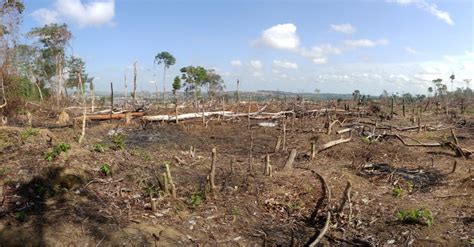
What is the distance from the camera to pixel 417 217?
6762 mm

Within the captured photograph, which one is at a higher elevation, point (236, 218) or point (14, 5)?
point (14, 5)

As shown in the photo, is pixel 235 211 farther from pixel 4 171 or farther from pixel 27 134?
pixel 27 134

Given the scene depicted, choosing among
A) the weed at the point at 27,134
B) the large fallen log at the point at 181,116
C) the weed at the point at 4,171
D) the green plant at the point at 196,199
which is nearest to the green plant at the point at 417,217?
the green plant at the point at 196,199

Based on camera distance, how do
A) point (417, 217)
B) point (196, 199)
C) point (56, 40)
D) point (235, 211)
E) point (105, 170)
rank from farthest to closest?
1. point (56, 40)
2. point (105, 170)
3. point (196, 199)
4. point (235, 211)
5. point (417, 217)

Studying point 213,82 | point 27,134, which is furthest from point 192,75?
point 27,134

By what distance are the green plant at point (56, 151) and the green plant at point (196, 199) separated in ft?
9.58

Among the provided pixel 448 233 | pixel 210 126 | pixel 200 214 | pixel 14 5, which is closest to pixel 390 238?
pixel 448 233

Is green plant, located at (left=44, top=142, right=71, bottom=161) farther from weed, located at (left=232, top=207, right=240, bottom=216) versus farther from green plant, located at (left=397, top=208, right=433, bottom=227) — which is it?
green plant, located at (left=397, top=208, right=433, bottom=227)

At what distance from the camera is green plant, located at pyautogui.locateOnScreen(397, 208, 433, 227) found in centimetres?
670

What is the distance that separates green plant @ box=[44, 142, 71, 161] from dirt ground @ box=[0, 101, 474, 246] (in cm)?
7

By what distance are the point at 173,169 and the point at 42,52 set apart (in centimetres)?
3174

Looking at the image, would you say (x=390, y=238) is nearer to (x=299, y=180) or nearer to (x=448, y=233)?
(x=448, y=233)

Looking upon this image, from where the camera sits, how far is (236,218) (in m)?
6.96

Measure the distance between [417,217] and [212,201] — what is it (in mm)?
3752
